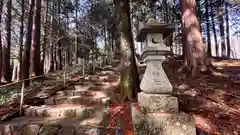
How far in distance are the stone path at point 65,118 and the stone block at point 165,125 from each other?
3.18 ft

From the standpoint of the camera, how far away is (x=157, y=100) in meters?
3.01

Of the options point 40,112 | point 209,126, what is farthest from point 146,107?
point 40,112

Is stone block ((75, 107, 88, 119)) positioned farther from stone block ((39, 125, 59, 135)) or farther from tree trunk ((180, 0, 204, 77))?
tree trunk ((180, 0, 204, 77))

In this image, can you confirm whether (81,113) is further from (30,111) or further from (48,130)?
(30,111)

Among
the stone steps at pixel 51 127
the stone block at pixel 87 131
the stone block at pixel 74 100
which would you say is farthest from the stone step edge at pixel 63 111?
the stone block at pixel 87 131

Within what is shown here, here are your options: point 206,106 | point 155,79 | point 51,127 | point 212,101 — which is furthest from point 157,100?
point 212,101

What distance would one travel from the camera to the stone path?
3.62 meters

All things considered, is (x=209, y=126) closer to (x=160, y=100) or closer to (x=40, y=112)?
(x=160, y=100)

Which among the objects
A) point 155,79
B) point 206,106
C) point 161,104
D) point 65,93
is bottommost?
point 206,106

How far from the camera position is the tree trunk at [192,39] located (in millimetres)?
6426

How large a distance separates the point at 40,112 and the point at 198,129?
346cm

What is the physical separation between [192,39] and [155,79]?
13.9ft

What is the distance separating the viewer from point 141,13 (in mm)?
19172

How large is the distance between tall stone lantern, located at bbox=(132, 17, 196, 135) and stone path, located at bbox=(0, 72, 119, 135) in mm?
1025
